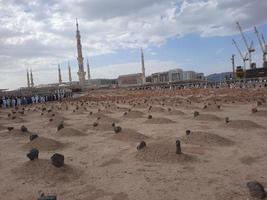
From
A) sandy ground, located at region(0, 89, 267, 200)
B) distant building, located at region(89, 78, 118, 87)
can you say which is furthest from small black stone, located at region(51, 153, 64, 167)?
distant building, located at region(89, 78, 118, 87)

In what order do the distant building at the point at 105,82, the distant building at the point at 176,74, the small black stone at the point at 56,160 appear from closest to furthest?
the small black stone at the point at 56,160 < the distant building at the point at 176,74 < the distant building at the point at 105,82

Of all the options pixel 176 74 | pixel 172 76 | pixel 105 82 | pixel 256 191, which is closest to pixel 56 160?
pixel 256 191

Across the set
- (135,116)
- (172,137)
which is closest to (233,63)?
(135,116)

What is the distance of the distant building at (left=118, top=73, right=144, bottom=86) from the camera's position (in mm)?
134300

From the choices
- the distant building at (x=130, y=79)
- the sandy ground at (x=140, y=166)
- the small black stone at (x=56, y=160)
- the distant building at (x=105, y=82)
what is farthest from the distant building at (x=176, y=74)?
the small black stone at (x=56, y=160)

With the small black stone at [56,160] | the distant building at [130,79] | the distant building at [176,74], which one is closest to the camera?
the small black stone at [56,160]

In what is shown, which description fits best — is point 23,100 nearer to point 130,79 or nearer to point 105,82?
point 130,79

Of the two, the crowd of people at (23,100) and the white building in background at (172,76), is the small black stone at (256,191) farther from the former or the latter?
the white building in background at (172,76)

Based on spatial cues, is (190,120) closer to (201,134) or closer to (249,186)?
(201,134)

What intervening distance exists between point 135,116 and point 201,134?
33.9 feet

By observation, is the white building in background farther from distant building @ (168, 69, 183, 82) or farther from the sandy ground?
the sandy ground

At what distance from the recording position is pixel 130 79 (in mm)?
137500

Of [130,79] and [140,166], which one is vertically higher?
[130,79]

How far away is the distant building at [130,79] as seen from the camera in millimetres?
134300
